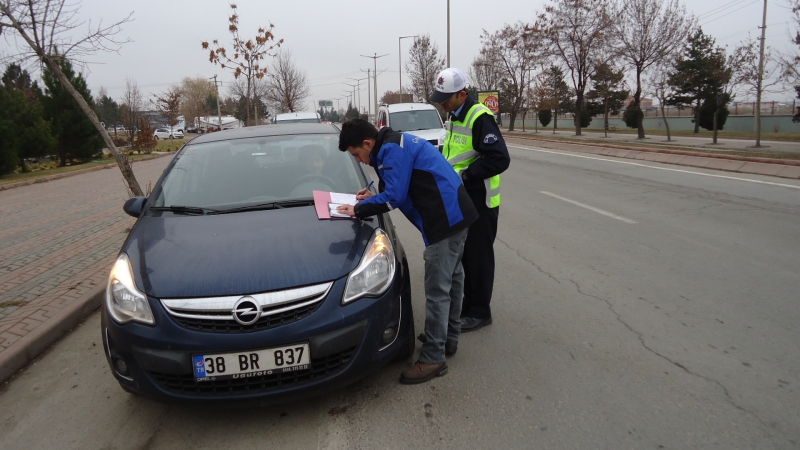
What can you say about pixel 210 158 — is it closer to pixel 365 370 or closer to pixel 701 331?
pixel 365 370

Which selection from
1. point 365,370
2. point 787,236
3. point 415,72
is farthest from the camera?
point 415,72

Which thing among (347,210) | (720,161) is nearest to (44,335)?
(347,210)

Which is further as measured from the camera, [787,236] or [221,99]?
Answer: [221,99]

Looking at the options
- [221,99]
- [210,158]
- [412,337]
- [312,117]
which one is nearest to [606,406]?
[412,337]

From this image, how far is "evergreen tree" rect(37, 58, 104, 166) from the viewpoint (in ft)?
75.5

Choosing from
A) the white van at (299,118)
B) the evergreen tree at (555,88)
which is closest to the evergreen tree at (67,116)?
the white van at (299,118)

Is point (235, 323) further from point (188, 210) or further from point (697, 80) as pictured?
point (697, 80)

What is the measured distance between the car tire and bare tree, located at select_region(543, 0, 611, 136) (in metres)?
32.4

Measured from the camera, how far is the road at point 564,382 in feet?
9.08

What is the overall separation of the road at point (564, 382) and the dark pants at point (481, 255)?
30 centimetres

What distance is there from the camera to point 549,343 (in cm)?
378

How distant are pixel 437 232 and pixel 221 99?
306 ft

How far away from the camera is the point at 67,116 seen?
23.1 metres

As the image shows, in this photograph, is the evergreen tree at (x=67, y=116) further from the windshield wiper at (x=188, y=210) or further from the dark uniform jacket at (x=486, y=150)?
the dark uniform jacket at (x=486, y=150)
